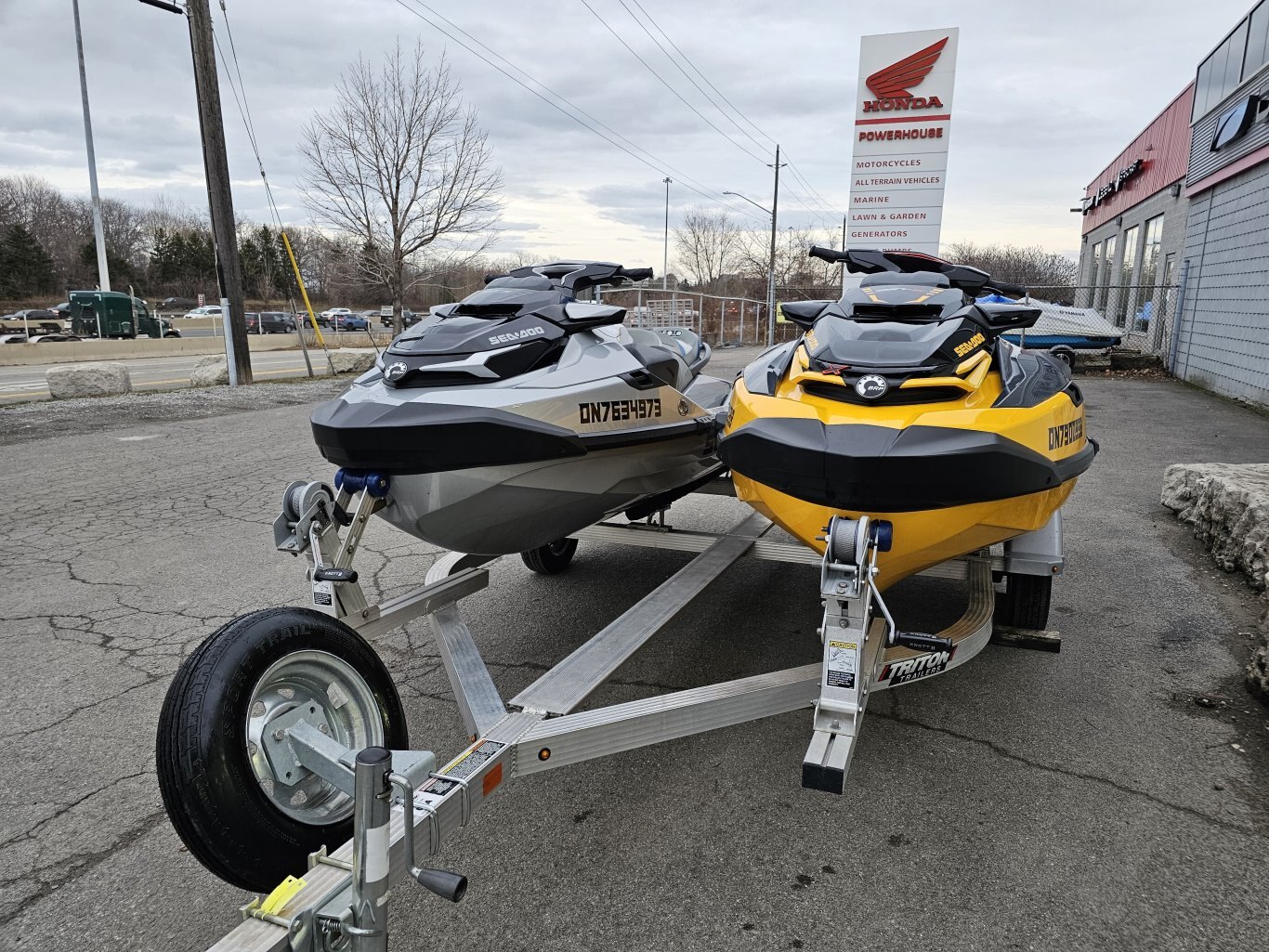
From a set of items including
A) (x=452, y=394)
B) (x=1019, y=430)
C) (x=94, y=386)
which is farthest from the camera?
(x=94, y=386)

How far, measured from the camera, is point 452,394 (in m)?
3.07

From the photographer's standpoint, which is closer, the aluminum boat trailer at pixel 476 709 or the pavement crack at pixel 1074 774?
→ the aluminum boat trailer at pixel 476 709

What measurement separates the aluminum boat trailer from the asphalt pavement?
1.08 ft

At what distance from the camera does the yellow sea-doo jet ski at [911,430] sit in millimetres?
2625

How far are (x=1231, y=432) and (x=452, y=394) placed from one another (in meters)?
10.9

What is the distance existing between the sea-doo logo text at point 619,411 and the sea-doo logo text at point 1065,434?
161 centimetres

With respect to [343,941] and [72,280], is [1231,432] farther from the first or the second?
[72,280]

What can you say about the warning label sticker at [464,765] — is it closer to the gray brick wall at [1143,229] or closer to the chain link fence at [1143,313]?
the chain link fence at [1143,313]

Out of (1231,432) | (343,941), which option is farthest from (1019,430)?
(1231,432)

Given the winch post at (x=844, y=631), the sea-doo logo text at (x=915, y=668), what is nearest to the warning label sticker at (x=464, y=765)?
the winch post at (x=844, y=631)

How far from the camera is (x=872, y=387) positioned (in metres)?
2.81

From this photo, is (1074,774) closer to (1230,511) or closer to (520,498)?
(520,498)

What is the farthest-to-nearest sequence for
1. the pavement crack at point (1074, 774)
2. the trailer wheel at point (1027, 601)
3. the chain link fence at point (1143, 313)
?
1. the chain link fence at point (1143, 313)
2. the trailer wheel at point (1027, 601)
3. the pavement crack at point (1074, 774)

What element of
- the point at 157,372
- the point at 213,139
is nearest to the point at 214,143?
the point at 213,139
